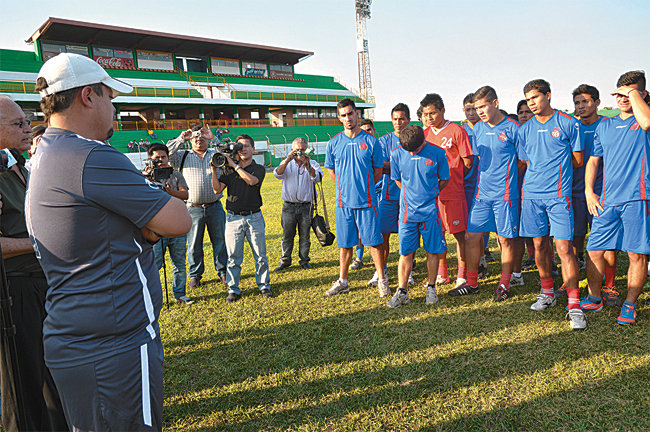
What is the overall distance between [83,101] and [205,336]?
3235mm

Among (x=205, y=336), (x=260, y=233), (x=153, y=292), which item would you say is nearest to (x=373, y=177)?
(x=260, y=233)

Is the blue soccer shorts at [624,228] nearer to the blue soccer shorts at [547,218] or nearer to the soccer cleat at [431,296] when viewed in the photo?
the blue soccer shorts at [547,218]

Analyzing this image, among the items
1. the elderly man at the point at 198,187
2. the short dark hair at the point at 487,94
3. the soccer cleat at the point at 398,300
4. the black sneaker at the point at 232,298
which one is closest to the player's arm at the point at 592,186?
the short dark hair at the point at 487,94

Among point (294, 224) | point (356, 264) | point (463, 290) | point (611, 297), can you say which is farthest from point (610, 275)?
point (294, 224)

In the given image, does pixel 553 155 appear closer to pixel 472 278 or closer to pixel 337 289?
pixel 472 278

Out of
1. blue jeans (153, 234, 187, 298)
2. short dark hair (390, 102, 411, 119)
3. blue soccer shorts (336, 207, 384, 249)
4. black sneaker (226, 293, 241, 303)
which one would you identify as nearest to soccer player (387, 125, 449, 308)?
blue soccer shorts (336, 207, 384, 249)

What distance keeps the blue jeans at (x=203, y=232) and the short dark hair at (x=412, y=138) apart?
2.86 metres

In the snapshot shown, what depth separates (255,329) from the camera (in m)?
Answer: 4.28

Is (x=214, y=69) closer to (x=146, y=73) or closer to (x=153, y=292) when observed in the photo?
(x=146, y=73)

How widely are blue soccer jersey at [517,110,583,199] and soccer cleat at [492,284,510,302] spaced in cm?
114

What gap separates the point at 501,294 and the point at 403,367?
1.93m

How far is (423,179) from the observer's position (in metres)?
4.58

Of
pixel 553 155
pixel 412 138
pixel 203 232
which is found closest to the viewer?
pixel 553 155

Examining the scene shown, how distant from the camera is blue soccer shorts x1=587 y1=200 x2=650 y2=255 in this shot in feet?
11.9
